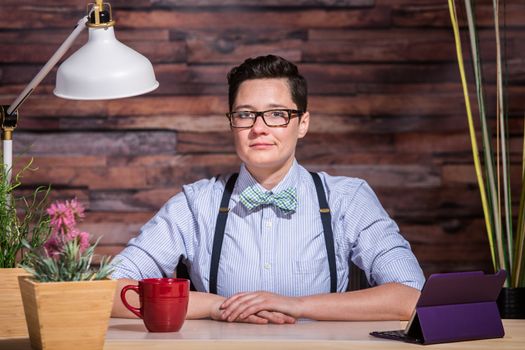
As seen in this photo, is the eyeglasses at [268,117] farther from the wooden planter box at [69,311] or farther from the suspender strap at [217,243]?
the wooden planter box at [69,311]

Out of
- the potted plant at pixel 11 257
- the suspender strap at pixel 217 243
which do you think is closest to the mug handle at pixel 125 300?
the potted plant at pixel 11 257

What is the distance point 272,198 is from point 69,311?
1185 mm

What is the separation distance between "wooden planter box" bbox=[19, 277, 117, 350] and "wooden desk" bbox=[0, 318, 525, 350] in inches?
5.8

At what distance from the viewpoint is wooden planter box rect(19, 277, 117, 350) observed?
157 cm

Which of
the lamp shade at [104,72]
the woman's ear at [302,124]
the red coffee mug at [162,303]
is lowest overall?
the red coffee mug at [162,303]

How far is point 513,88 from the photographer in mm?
3703

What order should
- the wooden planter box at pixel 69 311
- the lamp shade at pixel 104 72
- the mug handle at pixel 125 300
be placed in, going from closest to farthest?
the wooden planter box at pixel 69 311 → the mug handle at pixel 125 300 → the lamp shade at pixel 104 72

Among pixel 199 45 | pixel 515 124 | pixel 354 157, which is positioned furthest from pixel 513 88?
Result: pixel 199 45

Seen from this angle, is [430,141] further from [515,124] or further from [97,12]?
[97,12]

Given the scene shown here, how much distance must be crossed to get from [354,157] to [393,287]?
1.32m

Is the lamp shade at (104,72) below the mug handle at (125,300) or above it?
above

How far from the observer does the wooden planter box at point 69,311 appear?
1.57 meters

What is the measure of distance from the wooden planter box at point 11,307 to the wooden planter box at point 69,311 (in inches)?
5.7

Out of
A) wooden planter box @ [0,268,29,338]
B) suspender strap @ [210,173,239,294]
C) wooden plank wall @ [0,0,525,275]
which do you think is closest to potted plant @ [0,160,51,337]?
wooden planter box @ [0,268,29,338]
